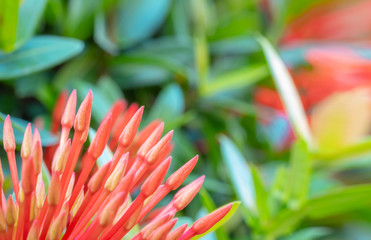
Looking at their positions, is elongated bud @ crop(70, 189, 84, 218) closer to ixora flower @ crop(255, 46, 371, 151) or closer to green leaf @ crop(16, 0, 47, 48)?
green leaf @ crop(16, 0, 47, 48)

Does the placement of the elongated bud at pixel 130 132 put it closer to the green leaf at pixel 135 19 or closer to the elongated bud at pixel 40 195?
the elongated bud at pixel 40 195

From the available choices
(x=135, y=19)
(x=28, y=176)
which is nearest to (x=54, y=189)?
(x=28, y=176)

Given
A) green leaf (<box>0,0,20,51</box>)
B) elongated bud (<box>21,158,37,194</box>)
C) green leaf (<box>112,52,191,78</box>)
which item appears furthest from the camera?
green leaf (<box>112,52,191,78</box>)

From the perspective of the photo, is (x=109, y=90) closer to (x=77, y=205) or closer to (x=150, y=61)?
(x=150, y=61)

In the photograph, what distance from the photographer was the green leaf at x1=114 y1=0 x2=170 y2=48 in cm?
39

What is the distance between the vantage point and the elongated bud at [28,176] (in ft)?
0.52

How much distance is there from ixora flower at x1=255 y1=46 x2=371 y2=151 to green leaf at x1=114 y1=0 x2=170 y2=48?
133 millimetres

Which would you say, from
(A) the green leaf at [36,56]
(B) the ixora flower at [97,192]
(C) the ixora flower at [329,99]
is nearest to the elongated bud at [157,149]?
(B) the ixora flower at [97,192]

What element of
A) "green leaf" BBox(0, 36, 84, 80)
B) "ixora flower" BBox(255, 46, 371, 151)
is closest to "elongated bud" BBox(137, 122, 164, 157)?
"green leaf" BBox(0, 36, 84, 80)

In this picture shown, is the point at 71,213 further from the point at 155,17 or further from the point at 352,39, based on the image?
the point at 352,39

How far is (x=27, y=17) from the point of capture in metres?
0.29

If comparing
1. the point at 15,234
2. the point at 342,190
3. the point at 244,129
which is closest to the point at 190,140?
the point at 244,129

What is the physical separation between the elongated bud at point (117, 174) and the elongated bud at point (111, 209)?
22 mm

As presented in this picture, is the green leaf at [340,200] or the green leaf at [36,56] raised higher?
the green leaf at [36,56]
